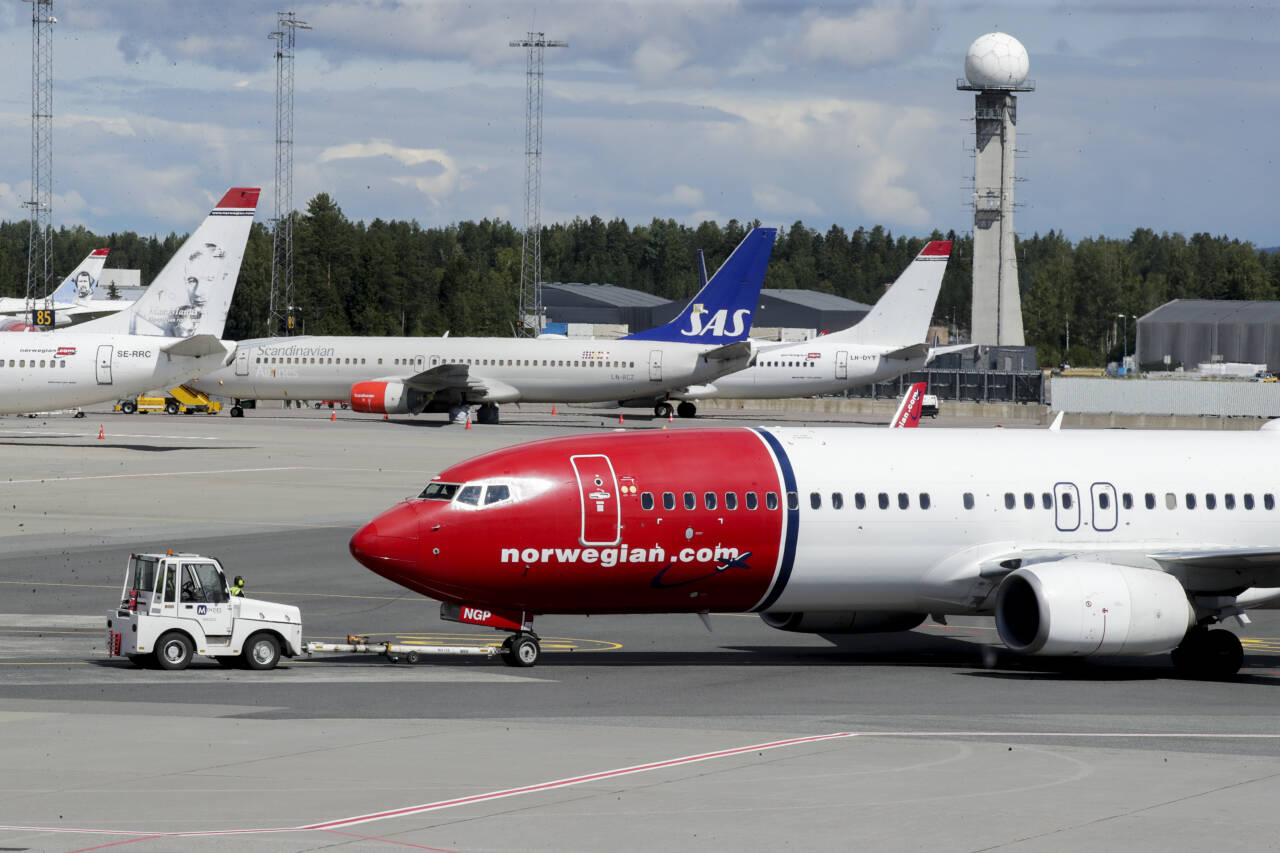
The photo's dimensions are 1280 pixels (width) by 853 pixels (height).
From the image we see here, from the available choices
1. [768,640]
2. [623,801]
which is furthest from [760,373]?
[623,801]

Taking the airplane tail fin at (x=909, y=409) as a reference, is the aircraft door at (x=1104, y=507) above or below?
below

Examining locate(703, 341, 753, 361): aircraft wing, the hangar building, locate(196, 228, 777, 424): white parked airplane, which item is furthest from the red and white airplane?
the hangar building

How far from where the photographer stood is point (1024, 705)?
22.4 metres

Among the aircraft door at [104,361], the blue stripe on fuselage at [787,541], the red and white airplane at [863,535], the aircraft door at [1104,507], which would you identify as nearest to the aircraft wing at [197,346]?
the aircraft door at [104,361]

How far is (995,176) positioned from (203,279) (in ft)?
374

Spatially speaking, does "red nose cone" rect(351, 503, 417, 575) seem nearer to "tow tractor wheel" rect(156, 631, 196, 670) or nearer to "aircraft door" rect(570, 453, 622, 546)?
"aircraft door" rect(570, 453, 622, 546)

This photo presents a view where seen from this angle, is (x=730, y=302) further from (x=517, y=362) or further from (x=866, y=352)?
(x=517, y=362)

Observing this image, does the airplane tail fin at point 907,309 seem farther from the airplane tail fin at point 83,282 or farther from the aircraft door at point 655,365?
the airplane tail fin at point 83,282

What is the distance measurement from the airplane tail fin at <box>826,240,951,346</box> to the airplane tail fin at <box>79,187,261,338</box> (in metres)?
38.6

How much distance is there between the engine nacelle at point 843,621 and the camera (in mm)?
26969

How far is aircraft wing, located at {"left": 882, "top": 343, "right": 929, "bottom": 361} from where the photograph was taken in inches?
3735

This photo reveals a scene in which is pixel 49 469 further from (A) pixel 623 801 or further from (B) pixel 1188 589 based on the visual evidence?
(A) pixel 623 801

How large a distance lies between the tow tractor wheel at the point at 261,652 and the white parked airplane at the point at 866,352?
2773 inches

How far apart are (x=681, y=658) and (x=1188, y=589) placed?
8.02 meters
